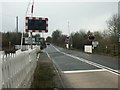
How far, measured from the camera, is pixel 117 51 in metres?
37.1

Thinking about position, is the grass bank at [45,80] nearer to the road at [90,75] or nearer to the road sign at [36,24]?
the road at [90,75]

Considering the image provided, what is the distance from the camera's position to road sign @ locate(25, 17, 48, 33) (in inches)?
571

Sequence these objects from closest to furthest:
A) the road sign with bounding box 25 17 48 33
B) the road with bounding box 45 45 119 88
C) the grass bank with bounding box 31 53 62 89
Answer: the grass bank with bounding box 31 53 62 89, the road with bounding box 45 45 119 88, the road sign with bounding box 25 17 48 33

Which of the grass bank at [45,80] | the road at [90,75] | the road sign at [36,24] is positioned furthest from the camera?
the road sign at [36,24]

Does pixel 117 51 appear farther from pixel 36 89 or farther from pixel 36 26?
pixel 36 89

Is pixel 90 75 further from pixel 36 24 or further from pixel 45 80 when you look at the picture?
pixel 36 24

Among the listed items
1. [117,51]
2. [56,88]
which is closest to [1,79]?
[56,88]

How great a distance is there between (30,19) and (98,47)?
34.9m

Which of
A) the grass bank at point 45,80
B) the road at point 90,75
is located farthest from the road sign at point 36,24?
the road at point 90,75

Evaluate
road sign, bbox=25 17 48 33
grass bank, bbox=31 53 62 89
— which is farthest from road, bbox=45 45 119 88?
road sign, bbox=25 17 48 33

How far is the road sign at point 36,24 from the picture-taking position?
14492mm

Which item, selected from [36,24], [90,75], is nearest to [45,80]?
[90,75]

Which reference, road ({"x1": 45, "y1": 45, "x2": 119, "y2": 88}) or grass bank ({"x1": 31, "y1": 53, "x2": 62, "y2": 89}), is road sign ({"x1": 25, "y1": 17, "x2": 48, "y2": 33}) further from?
road ({"x1": 45, "y1": 45, "x2": 119, "y2": 88})

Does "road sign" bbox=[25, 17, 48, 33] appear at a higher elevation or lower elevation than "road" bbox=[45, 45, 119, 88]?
higher
